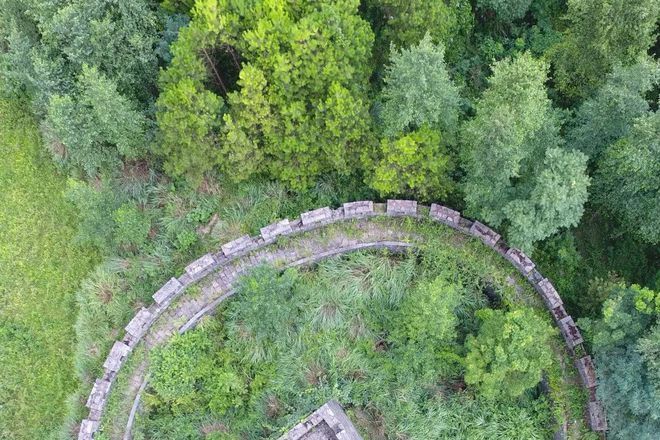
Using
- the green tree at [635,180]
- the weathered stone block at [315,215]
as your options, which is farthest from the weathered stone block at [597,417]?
the weathered stone block at [315,215]

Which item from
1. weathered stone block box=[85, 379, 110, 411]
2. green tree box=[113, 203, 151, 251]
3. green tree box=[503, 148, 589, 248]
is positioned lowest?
weathered stone block box=[85, 379, 110, 411]

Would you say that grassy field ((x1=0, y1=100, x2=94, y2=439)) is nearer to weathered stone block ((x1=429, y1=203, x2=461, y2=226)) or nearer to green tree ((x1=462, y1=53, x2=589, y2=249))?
weathered stone block ((x1=429, y1=203, x2=461, y2=226))

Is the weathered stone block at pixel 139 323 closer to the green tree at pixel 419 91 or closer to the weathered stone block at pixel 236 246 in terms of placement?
the weathered stone block at pixel 236 246

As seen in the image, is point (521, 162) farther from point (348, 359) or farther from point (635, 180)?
point (348, 359)

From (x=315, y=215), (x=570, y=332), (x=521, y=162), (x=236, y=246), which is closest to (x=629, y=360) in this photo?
(x=570, y=332)

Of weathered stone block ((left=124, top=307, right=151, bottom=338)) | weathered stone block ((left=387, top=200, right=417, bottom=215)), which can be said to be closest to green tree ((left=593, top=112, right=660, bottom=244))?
weathered stone block ((left=387, top=200, right=417, bottom=215))

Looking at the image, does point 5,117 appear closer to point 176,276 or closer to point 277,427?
point 176,276

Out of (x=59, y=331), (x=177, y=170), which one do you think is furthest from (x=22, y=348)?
(x=177, y=170)
